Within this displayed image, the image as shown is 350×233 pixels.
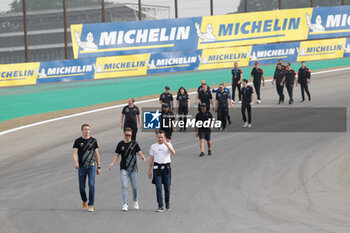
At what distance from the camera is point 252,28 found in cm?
3831

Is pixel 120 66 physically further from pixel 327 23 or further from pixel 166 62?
pixel 327 23

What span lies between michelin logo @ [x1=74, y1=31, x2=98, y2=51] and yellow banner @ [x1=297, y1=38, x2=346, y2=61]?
42.9 feet

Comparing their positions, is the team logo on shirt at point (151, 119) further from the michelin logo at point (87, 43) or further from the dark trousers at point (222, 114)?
the michelin logo at point (87, 43)

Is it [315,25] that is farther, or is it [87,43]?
[315,25]

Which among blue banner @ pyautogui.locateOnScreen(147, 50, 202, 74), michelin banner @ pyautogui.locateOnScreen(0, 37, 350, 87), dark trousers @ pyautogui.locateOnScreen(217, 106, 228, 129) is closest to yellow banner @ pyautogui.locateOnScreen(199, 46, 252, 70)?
michelin banner @ pyautogui.locateOnScreen(0, 37, 350, 87)

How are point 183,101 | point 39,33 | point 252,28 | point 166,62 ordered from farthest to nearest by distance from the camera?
point 39,33
point 252,28
point 166,62
point 183,101

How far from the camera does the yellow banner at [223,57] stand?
36.8 metres

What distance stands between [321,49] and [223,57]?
656cm

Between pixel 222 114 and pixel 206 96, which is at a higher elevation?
pixel 206 96

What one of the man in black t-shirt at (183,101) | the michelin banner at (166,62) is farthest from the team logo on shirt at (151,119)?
the michelin banner at (166,62)

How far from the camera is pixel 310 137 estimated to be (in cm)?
2006

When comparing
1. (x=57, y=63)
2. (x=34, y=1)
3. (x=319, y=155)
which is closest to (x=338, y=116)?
(x=319, y=155)

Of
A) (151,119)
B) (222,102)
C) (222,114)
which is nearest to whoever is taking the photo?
(222,102)

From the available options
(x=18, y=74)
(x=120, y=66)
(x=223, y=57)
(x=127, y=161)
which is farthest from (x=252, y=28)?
(x=127, y=161)
